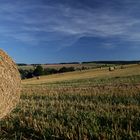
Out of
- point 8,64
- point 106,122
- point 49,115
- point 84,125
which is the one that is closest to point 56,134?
point 84,125

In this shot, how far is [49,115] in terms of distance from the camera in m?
10.9

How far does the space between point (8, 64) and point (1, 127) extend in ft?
5.95

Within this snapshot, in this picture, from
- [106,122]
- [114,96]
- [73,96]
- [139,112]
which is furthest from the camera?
[73,96]

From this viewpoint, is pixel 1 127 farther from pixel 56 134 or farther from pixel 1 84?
pixel 56 134

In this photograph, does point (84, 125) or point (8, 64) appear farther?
point (8, 64)

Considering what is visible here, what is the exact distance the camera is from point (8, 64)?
430 inches

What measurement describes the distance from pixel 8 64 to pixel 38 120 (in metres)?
1.94

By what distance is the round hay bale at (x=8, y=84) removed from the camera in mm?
10281

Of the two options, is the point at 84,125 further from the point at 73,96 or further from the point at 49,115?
the point at 73,96

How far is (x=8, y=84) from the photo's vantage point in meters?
10.7

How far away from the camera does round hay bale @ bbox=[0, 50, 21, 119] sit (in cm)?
1028

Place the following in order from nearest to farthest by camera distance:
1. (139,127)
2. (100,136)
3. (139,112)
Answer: (100,136), (139,127), (139,112)

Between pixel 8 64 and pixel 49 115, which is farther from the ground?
pixel 8 64

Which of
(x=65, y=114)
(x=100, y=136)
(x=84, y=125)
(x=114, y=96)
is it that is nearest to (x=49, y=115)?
(x=65, y=114)
